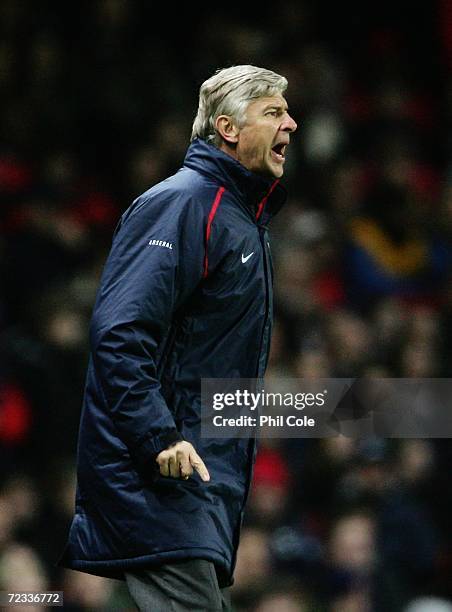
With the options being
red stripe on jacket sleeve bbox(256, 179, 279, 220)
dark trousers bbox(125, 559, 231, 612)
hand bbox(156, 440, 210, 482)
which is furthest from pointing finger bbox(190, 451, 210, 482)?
red stripe on jacket sleeve bbox(256, 179, 279, 220)

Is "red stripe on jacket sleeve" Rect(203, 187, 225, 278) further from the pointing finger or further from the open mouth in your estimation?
the pointing finger

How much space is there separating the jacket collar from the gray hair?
0.14ft

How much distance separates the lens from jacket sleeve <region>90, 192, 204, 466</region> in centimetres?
219

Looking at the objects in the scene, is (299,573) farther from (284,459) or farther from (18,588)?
(18,588)

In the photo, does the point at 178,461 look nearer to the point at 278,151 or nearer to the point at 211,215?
the point at 211,215

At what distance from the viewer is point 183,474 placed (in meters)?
2.17

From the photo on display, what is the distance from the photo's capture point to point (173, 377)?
2330mm

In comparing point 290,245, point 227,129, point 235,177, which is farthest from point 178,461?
point 290,245

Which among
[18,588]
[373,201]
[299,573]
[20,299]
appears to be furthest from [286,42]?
[18,588]

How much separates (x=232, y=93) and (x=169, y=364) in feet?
1.69

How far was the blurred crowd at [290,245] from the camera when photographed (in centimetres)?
399

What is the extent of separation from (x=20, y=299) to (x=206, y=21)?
5.67 ft

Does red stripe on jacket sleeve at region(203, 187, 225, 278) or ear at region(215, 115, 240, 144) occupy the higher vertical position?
ear at region(215, 115, 240, 144)

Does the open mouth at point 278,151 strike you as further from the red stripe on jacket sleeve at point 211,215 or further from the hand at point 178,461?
the hand at point 178,461
